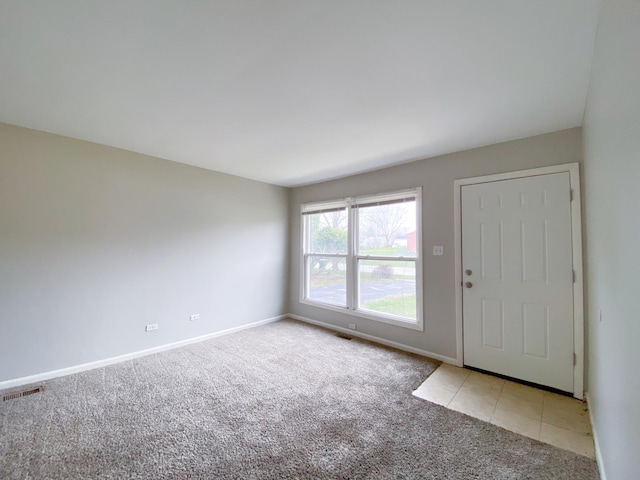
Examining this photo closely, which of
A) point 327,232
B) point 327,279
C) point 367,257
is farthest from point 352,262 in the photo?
point 327,232

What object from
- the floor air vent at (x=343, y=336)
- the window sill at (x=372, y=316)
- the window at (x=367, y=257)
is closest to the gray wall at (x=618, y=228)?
the window sill at (x=372, y=316)

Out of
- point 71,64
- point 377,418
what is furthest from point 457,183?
point 71,64

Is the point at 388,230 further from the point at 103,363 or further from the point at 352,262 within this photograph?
the point at 103,363

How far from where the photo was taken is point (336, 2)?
1212 mm

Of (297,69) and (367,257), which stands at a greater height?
(297,69)

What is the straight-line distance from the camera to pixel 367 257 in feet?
12.8

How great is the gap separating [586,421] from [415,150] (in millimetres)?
2796

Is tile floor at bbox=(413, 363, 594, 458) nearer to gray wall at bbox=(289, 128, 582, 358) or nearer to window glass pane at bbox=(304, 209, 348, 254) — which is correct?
gray wall at bbox=(289, 128, 582, 358)

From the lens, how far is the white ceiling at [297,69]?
1273 mm

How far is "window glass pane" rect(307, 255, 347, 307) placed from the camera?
4.23 meters

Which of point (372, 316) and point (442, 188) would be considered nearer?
point (442, 188)

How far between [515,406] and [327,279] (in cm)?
280

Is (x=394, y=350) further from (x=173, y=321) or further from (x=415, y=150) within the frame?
(x=173, y=321)

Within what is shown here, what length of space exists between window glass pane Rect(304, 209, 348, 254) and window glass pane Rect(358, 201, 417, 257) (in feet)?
1.08
